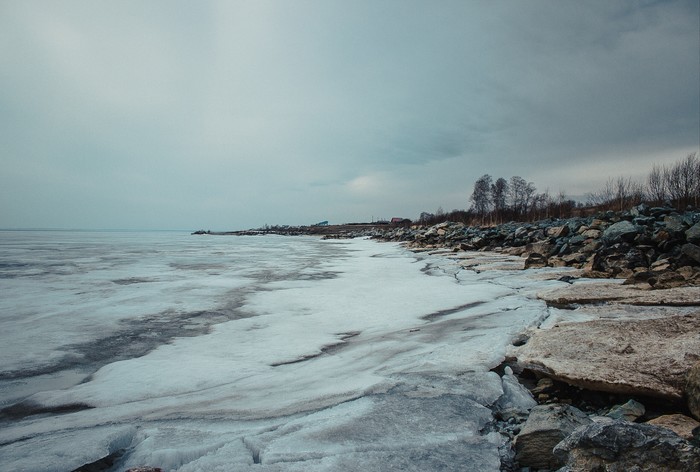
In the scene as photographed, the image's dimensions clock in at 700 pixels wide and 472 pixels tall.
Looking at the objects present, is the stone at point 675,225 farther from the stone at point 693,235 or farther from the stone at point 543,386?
the stone at point 543,386

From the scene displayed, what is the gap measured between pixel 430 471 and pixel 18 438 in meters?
1.91

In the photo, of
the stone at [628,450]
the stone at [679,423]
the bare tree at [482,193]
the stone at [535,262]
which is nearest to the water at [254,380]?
the stone at [628,450]

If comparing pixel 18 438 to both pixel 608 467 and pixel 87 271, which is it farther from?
pixel 87 271

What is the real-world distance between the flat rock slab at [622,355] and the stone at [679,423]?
6.2 inches

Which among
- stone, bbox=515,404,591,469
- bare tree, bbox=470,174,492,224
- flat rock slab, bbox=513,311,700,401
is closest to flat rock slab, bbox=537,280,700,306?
flat rock slab, bbox=513,311,700,401

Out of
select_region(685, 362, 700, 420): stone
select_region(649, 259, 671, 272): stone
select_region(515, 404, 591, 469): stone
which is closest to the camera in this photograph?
select_region(515, 404, 591, 469): stone

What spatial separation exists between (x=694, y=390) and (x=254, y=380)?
91.5 inches

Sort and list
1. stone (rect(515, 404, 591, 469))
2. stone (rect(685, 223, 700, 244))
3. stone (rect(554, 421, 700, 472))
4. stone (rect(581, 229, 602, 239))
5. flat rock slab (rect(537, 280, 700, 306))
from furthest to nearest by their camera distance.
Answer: stone (rect(581, 229, 602, 239)) → stone (rect(685, 223, 700, 244)) → flat rock slab (rect(537, 280, 700, 306)) → stone (rect(515, 404, 591, 469)) → stone (rect(554, 421, 700, 472))

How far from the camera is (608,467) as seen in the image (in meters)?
1.12

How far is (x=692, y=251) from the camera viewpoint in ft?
17.5

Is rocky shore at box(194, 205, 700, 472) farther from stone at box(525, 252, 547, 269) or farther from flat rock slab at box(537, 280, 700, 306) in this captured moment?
stone at box(525, 252, 547, 269)

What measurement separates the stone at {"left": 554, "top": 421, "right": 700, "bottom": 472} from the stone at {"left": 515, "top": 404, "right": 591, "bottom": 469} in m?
0.11

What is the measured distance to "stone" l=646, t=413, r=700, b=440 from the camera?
135 centimetres

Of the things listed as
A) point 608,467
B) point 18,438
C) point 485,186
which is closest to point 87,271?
point 18,438
